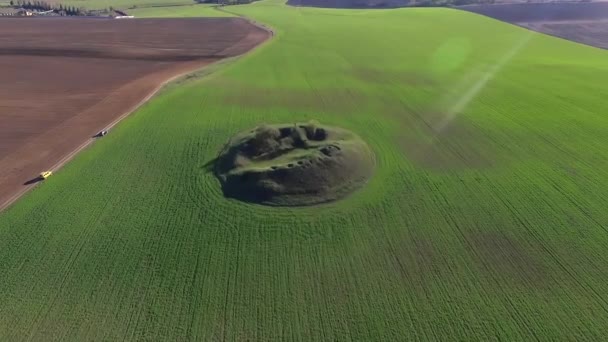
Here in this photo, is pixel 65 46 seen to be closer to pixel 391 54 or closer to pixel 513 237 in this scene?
pixel 391 54

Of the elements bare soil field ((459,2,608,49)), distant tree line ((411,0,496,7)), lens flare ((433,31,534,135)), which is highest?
distant tree line ((411,0,496,7))

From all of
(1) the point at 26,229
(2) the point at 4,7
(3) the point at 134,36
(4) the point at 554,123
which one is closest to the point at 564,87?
(4) the point at 554,123

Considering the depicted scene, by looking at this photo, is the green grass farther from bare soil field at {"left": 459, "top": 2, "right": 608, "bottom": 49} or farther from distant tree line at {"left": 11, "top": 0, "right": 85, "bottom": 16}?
bare soil field at {"left": 459, "top": 2, "right": 608, "bottom": 49}

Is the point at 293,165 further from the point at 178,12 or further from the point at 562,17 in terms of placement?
the point at 178,12

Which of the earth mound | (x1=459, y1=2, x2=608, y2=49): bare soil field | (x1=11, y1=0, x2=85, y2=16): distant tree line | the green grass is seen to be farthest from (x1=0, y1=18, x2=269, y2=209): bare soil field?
(x1=459, y1=2, x2=608, y2=49): bare soil field

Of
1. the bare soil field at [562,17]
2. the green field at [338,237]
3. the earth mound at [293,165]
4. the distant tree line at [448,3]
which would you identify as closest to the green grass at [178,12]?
the distant tree line at [448,3]

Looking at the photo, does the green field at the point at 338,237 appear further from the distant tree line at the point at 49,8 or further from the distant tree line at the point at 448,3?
the distant tree line at the point at 49,8
